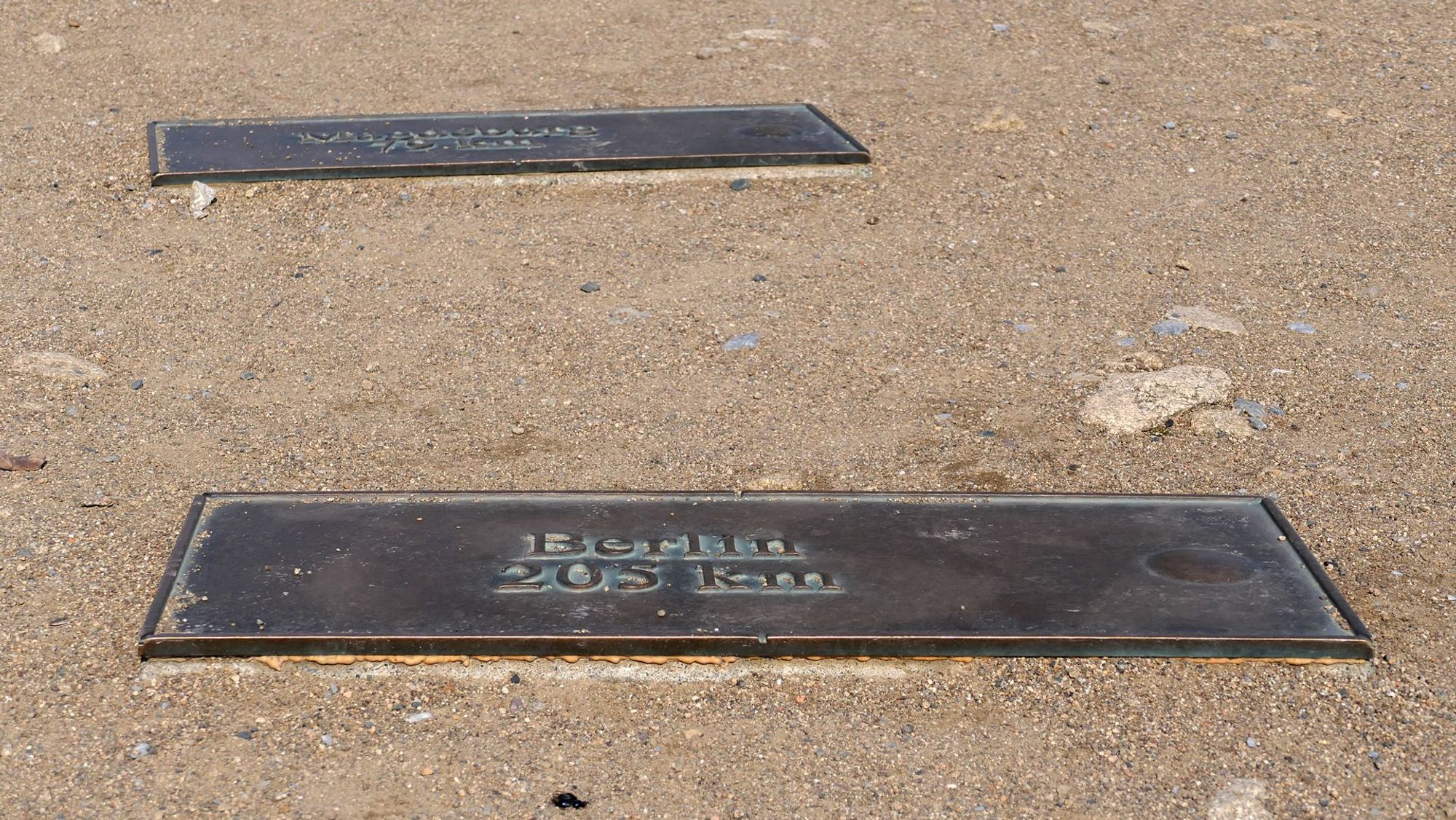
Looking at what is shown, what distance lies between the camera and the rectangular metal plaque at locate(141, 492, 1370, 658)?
9.87 ft

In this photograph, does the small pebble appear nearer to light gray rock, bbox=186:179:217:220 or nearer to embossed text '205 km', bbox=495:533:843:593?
embossed text '205 km', bbox=495:533:843:593

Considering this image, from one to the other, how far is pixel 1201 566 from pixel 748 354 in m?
1.54

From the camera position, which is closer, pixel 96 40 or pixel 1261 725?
pixel 1261 725

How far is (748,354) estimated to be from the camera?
14.2 feet

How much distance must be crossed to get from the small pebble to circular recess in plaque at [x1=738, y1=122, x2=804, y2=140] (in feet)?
4.54

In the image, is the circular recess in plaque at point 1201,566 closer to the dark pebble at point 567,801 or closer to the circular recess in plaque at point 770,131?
the dark pebble at point 567,801

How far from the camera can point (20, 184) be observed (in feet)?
17.4

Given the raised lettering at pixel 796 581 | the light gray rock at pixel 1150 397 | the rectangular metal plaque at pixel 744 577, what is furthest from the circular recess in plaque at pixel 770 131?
the raised lettering at pixel 796 581

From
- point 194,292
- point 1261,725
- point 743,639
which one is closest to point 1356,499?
point 1261,725

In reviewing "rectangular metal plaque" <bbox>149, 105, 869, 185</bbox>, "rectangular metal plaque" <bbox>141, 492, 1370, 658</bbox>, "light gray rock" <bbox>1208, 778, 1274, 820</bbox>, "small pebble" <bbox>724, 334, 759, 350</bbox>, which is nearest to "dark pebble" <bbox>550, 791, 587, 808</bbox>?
"rectangular metal plaque" <bbox>141, 492, 1370, 658</bbox>

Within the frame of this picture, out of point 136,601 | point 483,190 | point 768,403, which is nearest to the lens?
point 136,601

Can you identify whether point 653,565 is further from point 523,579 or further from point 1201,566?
point 1201,566

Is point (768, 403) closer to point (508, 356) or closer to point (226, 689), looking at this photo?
point (508, 356)

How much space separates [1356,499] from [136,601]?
9.41 feet
